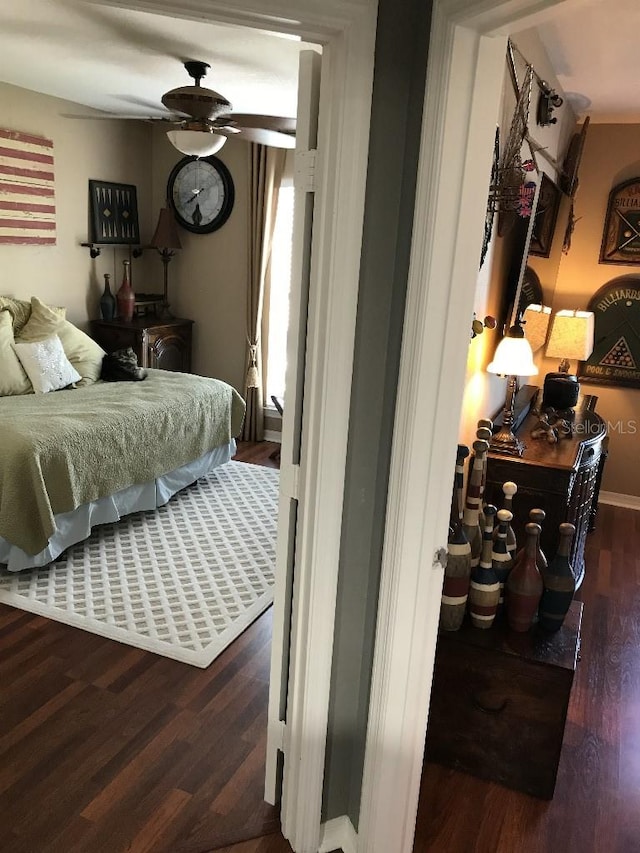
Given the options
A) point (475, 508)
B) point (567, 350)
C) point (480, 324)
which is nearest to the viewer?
point (475, 508)

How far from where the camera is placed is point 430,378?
1.48m

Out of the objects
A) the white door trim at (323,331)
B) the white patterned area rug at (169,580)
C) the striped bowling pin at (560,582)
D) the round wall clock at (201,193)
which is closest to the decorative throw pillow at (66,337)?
the white patterned area rug at (169,580)

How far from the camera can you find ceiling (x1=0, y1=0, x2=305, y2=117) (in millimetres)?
2664

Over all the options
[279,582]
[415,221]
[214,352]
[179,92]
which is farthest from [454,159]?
[214,352]

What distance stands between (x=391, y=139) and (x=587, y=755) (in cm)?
208

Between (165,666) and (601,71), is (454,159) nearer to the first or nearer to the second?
(165,666)

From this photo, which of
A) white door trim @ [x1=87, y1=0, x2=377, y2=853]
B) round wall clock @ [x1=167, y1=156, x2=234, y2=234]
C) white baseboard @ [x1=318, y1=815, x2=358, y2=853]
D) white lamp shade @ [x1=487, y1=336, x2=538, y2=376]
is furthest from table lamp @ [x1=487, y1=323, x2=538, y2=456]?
round wall clock @ [x1=167, y1=156, x2=234, y2=234]

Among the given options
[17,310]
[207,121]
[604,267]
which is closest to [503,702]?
[207,121]

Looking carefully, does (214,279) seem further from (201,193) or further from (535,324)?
(535,324)

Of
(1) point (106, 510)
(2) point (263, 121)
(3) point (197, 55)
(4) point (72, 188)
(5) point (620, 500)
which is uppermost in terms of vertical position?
(3) point (197, 55)

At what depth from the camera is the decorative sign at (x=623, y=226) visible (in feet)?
13.7

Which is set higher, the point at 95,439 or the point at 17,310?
the point at 17,310

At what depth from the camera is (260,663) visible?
2.70 meters

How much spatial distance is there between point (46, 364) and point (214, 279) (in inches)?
72.3
